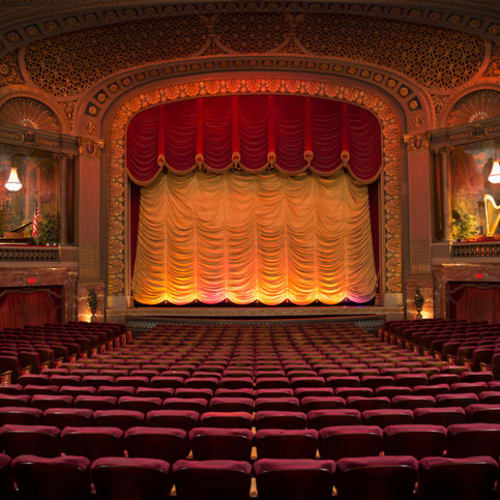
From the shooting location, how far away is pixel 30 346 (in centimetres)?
789

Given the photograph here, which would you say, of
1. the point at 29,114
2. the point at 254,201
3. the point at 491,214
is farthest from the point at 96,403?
the point at 254,201

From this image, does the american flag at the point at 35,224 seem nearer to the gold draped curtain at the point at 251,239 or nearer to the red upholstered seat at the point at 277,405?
the gold draped curtain at the point at 251,239

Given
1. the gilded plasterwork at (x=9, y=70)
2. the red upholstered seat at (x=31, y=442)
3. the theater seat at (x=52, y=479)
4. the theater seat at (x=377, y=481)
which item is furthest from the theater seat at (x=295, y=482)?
the gilded plasterwork at (x=9, y=70)

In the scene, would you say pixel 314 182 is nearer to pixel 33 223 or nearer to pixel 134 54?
pixel 134 54

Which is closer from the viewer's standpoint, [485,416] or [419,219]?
[485,416]

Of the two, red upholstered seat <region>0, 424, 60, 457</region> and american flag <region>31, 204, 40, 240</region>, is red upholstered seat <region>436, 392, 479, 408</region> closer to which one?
red upholstered seat <region>0, 424, 60, 457</region>

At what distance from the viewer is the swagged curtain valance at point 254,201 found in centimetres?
1570

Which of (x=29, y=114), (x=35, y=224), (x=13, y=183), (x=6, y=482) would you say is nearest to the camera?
(x=6, y=482)

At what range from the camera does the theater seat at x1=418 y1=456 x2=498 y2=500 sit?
2211mm

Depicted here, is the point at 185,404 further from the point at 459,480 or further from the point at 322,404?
the point at 459,480

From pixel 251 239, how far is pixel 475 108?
799cm

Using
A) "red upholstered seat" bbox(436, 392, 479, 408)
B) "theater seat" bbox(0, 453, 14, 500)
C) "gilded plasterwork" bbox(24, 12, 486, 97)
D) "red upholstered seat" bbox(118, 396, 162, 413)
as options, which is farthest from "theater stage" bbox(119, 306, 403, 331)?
"theater seat" bbox(0, 453, 14, 500)

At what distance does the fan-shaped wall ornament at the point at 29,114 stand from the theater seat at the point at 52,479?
13.3 m

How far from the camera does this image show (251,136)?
51.8 ft
